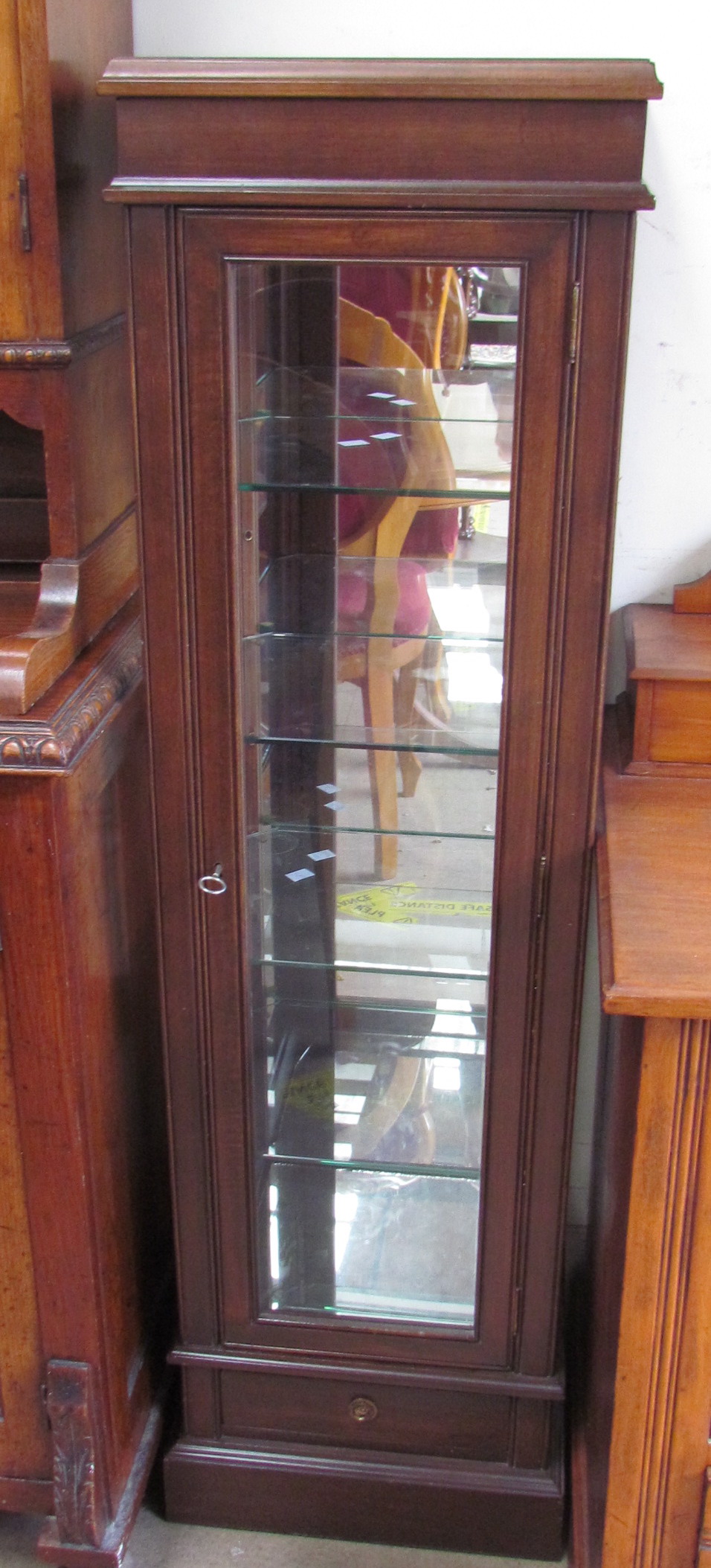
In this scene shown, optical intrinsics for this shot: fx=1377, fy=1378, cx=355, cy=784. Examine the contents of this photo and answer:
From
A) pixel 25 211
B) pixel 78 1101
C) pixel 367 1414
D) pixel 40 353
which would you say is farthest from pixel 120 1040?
pixel 25 211

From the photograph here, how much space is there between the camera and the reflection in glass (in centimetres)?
136

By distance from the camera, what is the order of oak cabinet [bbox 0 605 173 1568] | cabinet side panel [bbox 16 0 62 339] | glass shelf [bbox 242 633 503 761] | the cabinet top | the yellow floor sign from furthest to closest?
the yellow floor sign → glass shelf [bbox 242 633 503 761] → oak cabinet [bbox 0 605 173 1568] → cabinet side panel [bbox 16 0 62 339] → the cabinet top

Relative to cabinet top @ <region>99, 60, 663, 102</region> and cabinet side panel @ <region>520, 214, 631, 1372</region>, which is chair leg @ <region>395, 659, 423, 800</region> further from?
cabinet top @ <region>99, 60, 663, 102</region>

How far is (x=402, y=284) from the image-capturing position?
1315 millimetres

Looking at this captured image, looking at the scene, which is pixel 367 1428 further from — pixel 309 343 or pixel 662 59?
pixel 662 59

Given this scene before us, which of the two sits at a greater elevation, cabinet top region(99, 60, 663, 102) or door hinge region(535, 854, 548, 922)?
cabinet top region(99, 60, 663, 102)

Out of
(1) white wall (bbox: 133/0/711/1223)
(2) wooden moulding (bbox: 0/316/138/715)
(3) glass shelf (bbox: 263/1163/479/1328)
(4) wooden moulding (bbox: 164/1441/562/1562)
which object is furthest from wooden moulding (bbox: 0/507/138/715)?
(4) wooden moulding (bbox: 164/1441/562/1562)

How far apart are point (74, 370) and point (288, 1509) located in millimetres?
1388

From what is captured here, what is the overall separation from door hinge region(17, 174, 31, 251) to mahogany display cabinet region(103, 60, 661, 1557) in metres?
0.12

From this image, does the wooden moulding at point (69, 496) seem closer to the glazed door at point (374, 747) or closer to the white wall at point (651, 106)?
the glazed door at point (374, 747)

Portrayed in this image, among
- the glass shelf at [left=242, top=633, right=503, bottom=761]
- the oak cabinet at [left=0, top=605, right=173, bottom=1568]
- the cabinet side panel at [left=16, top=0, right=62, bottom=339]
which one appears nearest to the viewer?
the cabinet side panel at [left=16, top=0, right=62, bottom=339]

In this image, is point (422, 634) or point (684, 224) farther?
point (684, 224)

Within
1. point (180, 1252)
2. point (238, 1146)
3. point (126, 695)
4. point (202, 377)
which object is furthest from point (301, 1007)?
point (202, 377)

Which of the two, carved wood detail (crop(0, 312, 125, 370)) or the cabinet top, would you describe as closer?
the cabinet top
